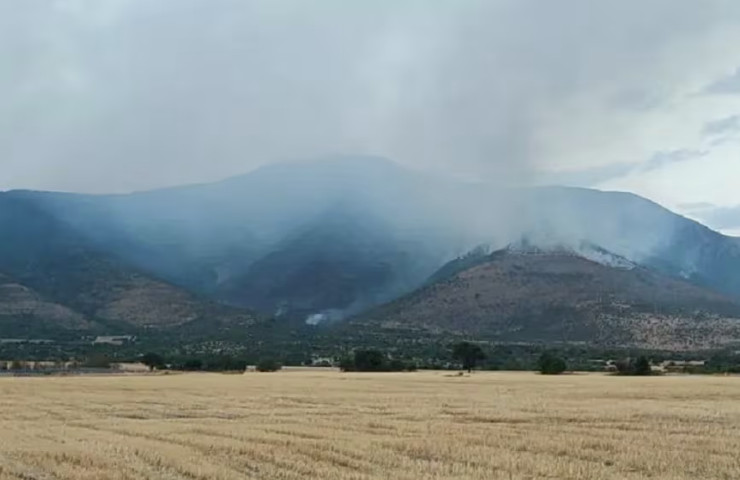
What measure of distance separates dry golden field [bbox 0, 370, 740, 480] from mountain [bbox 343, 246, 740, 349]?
78.0m

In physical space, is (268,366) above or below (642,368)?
below

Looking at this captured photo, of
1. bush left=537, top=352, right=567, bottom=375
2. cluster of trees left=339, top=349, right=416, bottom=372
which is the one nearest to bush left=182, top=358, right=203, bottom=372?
cluster of trees left=339, top=349, right=416, bottom=372

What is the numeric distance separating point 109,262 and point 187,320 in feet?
122

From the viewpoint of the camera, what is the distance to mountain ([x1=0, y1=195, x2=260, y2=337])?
148 m

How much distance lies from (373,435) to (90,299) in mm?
140093

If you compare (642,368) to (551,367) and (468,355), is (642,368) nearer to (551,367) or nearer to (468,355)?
(551,367)

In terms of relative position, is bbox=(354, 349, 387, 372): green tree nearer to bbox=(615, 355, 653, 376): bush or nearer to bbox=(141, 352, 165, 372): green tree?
bbox=(141, 352, 165, 372): green tree

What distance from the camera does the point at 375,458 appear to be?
2138 cm

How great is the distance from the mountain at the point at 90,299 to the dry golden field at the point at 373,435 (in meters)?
103

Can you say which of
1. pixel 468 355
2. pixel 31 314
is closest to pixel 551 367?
pixel 468 355

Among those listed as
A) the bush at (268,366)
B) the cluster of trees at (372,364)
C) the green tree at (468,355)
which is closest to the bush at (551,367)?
the cluster of trees at (372,364)

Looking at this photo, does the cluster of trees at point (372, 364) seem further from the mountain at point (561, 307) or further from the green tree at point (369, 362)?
the mountain at point (561, 307)

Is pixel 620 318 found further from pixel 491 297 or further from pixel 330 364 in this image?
pixel 330 364

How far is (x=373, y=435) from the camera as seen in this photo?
1046 inches
